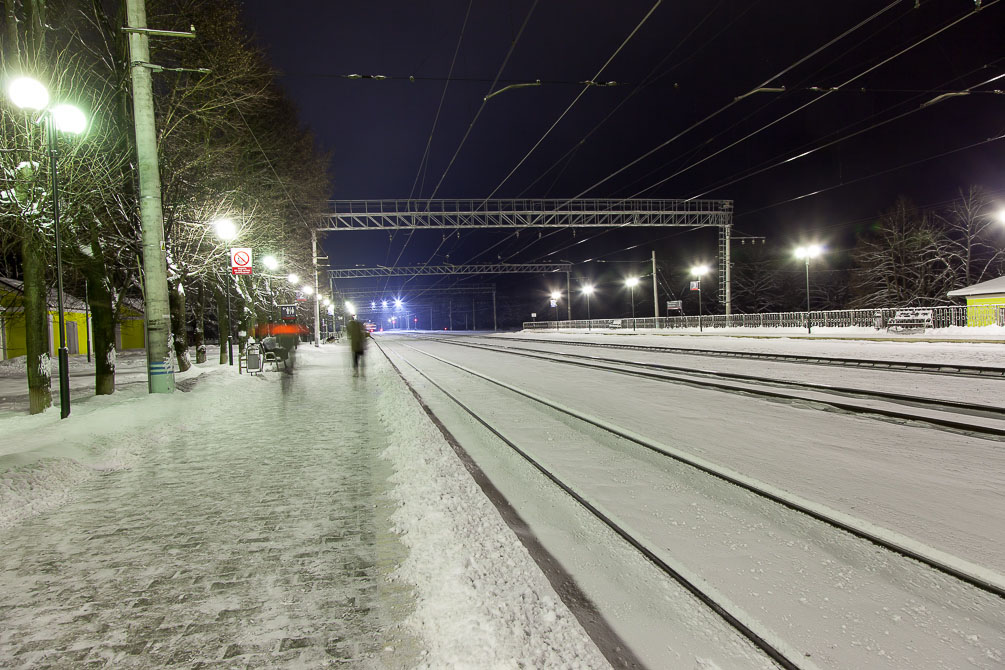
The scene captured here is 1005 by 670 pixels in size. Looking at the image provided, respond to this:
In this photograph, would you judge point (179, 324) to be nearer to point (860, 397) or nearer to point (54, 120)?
point (54, 120)

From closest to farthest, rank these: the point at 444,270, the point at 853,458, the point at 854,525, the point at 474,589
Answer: the point at 474,589, the point at 854,525, the point at 853,458, the point at 444,270

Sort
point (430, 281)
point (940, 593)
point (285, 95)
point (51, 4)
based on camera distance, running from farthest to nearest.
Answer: point (430, 281)
point (285, 95)
point (51, 4)
point (940, 593)

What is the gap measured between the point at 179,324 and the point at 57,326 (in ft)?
79.2

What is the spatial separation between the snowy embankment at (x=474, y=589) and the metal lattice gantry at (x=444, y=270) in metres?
61.4

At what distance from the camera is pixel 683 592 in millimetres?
2961

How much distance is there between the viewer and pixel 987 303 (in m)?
27.6

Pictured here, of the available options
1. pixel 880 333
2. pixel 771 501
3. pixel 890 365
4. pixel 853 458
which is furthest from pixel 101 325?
pixel 880 333

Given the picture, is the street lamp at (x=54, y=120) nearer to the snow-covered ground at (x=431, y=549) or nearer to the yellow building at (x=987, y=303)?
the snow-covered ground at (x=431, y=549)

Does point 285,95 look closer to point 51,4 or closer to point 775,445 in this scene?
point 51,4

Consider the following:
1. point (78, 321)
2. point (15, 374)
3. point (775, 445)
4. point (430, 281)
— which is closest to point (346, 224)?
point (78, 321)

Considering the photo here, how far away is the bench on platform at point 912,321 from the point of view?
2753cm

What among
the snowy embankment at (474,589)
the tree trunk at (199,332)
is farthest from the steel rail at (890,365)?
the tree trunk at (199,332)

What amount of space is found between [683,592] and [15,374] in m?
26.0

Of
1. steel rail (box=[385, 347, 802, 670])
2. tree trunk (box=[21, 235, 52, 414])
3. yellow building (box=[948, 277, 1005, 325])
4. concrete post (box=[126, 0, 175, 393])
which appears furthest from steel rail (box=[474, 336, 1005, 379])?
tree trunk (box=[21, 235, 52, 414])
